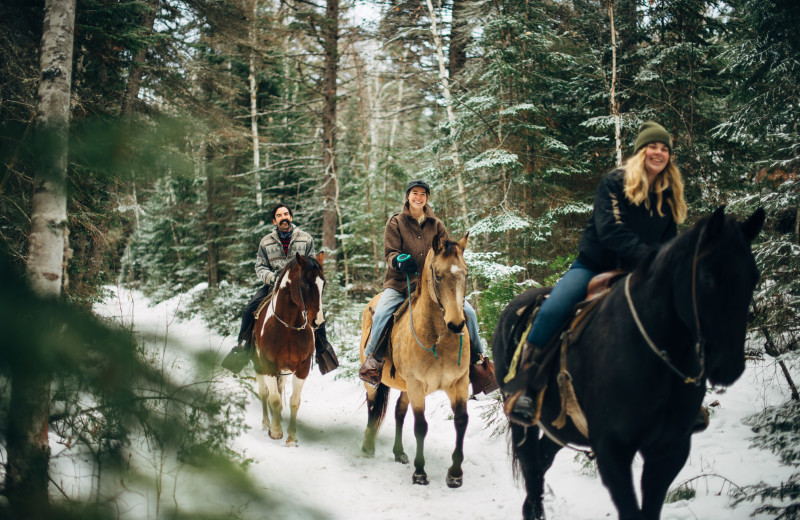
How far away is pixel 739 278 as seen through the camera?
218 cm

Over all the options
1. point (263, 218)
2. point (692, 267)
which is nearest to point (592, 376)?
point (692, 267)

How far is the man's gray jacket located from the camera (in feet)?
24.1

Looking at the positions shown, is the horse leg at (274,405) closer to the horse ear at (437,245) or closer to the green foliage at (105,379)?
the horse ear at (437,245)

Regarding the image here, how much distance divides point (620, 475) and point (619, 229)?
4.95ft

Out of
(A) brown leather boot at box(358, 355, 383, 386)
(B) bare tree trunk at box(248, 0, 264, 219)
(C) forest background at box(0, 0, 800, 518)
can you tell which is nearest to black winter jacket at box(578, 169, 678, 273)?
(C) forest background at box(0, 0, 800, 518)

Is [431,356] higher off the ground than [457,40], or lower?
lower

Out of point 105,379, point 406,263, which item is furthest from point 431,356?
point 105,379

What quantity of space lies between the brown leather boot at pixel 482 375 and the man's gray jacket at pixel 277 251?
3.24 meters

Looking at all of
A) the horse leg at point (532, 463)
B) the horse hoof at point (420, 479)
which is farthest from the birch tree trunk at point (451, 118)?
the horse leg at point (532, 463)

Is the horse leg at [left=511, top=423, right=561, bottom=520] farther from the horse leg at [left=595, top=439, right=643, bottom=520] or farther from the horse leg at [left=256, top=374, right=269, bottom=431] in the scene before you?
the horse leg at [left=256, top=374, right=269, bottom=431]

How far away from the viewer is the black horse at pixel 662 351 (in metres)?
2.19

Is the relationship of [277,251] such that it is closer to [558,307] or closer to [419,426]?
[419,426]

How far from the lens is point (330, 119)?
45.2 ft

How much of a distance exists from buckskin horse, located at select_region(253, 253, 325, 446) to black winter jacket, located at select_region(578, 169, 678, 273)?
3.81 metres
